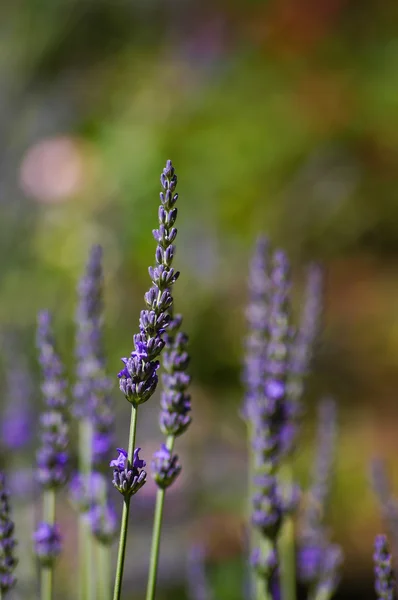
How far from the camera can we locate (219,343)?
3674mm

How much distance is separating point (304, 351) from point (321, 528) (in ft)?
0.97

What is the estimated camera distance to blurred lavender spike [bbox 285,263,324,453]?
108 cm

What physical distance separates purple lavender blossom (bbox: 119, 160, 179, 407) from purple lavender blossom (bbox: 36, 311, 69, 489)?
1.02 ft

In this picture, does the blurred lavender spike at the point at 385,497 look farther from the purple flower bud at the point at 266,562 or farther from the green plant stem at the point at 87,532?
the green plant stem at the point at 87,532

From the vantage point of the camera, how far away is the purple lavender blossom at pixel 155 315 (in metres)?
0.60

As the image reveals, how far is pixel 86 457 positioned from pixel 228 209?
2854 millimetres

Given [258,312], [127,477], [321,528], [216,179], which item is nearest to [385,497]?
[321,528]

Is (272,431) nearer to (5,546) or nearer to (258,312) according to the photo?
(258,312)

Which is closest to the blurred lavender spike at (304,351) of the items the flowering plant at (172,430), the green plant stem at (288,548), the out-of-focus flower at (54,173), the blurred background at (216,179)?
the flowering plant at (172,430)

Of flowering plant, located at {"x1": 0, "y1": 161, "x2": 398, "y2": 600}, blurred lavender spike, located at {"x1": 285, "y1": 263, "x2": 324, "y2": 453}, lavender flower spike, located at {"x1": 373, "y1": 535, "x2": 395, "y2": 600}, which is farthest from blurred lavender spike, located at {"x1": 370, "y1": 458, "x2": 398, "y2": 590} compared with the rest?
lavender flower spike, located at {"x1": 373, "y1": 535, "x2": 395, "y2": 600}

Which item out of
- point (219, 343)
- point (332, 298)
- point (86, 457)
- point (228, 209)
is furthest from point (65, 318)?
point (86, 457)

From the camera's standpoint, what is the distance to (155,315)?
0.60 metres

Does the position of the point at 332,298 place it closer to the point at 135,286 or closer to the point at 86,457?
the point at 135,286

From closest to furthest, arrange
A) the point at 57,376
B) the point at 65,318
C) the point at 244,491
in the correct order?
1. the point at 57,376
2. the point at 244,491
3. the point at 65,318
